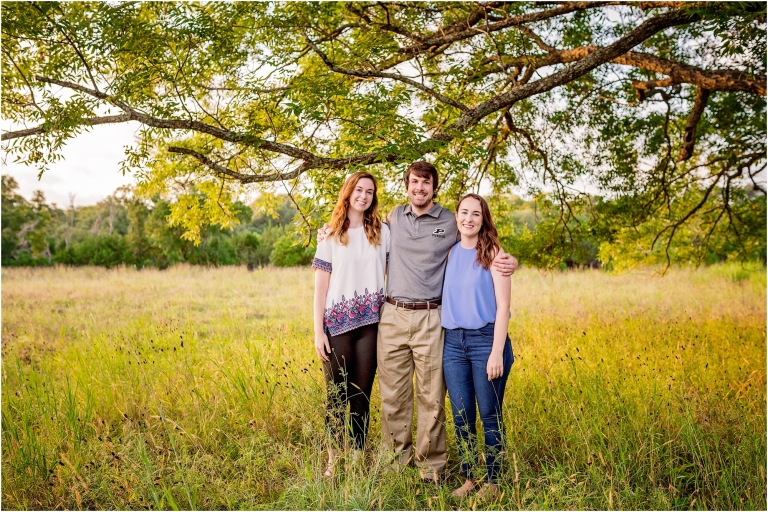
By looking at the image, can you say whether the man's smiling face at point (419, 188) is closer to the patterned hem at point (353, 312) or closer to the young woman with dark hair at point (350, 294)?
the young woman with dark hair at point (350, 294)

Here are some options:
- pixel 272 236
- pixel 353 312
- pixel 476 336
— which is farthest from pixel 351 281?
pixel 272 236

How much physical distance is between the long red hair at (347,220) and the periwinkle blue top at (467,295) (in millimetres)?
594

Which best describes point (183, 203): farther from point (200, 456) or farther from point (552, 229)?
point (552, 229)

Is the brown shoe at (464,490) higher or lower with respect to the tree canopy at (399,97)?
lower

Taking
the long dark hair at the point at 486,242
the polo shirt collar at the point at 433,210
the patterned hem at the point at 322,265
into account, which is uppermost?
the polo shirt collar at the point at 433,210

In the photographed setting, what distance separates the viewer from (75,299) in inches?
534

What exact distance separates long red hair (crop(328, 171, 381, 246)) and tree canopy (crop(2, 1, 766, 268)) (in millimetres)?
389

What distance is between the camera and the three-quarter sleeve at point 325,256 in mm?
3820

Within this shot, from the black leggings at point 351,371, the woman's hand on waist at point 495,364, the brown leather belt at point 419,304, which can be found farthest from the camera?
the black leggings at point 351,371

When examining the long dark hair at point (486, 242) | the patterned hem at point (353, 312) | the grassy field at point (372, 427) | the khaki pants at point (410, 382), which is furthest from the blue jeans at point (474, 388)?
the patterned hem at point (353, 312)

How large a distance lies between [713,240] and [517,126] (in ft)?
15.9

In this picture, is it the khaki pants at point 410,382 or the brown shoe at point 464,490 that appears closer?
the brown shoe at point 464,490

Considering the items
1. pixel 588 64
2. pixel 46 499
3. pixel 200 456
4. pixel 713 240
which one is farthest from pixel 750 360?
pixel 46 499

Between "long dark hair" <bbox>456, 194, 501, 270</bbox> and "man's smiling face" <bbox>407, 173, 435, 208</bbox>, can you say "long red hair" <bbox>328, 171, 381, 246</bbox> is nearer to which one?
"man's smiling face" <bbox>407, 173, 435, 208</bbox>
